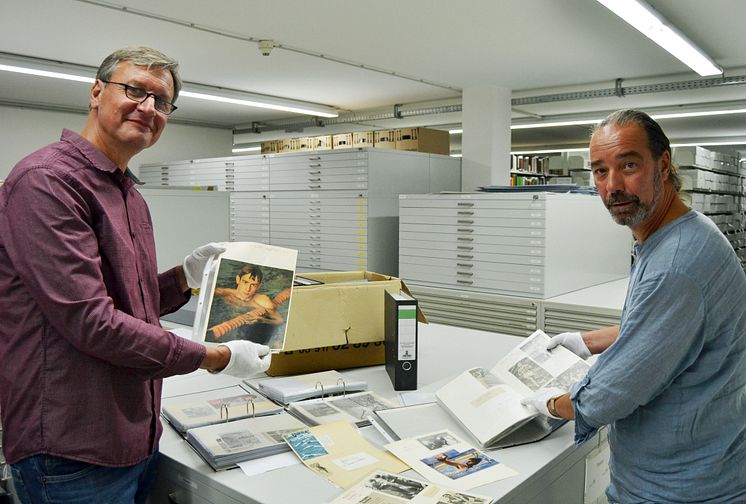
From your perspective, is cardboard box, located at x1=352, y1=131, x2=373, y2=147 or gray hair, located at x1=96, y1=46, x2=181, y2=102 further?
cardboard box, located at x1=352, y1=131, x2=373, y2=147

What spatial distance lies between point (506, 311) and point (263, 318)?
8.02 ft

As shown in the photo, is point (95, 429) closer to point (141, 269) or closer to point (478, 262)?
point (141, 269)

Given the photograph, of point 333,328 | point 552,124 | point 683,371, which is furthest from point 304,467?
point 552,124

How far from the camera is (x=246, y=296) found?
146 cm

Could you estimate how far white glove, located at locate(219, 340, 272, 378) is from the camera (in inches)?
50.6

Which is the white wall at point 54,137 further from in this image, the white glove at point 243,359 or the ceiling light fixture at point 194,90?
the white glove at point 243,359

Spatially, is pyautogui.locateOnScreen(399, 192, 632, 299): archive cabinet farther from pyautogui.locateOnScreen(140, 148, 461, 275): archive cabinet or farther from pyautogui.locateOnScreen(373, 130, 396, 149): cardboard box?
pyautogui.locateOnScreen(373, 130, 396, 149): cardboard box

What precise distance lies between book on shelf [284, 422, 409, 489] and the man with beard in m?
0.46

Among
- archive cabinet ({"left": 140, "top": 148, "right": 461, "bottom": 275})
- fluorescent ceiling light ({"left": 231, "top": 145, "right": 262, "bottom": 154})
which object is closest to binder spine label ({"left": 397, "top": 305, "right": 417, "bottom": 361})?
archive cabinet ({"left": 140, "top": 148, "right": 461, "bottom": 275})

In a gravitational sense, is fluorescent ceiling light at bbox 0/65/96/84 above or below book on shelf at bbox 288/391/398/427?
above

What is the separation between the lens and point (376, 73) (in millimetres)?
5594

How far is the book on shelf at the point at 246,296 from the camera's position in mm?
1403

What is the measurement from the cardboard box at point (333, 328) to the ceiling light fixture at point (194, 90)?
3.22 m

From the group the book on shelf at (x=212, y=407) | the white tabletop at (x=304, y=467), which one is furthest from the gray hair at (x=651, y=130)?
the book on shelf at (x=212, y=407)
